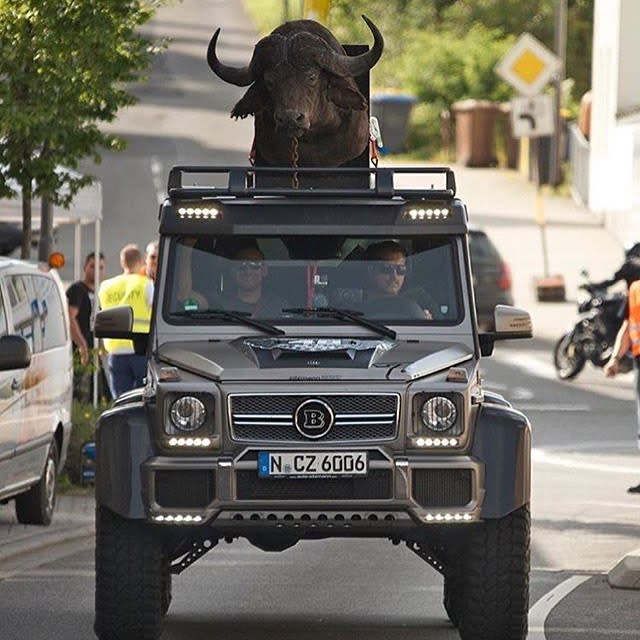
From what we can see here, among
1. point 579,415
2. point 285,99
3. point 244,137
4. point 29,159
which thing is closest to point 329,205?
point 285,99

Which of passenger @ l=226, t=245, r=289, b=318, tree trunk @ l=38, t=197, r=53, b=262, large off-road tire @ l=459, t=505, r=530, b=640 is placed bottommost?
large off-road tire @ l=459, t=505, r=530, b=640

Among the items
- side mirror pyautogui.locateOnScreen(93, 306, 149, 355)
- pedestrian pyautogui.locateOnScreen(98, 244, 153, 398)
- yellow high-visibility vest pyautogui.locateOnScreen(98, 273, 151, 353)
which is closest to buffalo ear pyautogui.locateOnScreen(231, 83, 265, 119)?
side mirror pyautogui.locateOnScreen(93, 306, 149, 355)

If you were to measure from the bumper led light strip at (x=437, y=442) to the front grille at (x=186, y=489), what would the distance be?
97 cm

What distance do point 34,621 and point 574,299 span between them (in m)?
25.8

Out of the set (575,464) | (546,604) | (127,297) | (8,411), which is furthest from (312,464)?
(575,464)

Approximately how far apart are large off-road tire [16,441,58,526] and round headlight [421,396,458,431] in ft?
20.9

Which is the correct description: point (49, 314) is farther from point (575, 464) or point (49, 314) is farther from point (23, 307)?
point (575, 464)

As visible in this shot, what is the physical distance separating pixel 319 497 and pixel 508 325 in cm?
162

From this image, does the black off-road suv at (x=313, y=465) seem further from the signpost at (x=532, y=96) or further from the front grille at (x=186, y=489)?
the signpost at (x=532, y=96)

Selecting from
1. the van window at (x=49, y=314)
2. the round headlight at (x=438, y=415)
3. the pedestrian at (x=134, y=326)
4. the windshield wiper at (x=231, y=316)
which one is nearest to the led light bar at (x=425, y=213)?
the windshield wiper at (x=231, y=316)

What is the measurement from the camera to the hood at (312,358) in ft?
35.9

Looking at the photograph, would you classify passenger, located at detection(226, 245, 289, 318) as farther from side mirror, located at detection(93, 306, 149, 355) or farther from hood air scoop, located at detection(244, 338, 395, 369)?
side mirror, located at detection(93, 306, 149, 355)

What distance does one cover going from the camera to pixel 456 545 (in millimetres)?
11172

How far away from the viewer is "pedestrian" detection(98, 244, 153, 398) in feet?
66.9
